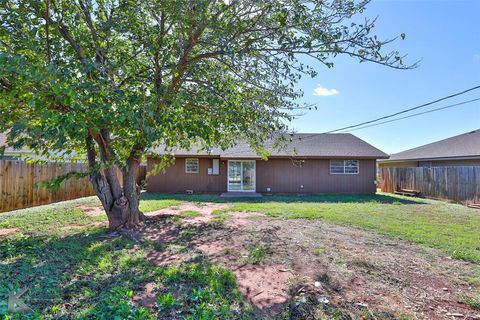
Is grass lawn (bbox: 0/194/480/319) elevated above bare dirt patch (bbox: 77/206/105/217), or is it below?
below

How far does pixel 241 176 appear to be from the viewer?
16078 mm

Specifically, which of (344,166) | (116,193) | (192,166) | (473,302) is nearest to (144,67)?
(116,193)

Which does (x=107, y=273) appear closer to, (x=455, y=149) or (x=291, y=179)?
(x=291, y=179)

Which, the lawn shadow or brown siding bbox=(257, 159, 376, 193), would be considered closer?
the lawn shadow

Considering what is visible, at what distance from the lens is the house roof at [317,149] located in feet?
49.8

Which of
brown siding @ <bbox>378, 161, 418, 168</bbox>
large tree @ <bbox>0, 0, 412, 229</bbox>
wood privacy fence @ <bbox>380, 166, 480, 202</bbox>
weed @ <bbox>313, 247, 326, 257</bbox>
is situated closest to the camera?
large tree @ <bbox>0, 0, 412, 229</bbox>

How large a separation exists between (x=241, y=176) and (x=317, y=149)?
476 centimetres

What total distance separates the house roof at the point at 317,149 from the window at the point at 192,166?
69cm

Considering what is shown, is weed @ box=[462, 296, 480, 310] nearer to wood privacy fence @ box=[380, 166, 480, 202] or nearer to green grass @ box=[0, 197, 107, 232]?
green grass @ box=[0, 197, 107, 232]

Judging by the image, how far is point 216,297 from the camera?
10.4 ft

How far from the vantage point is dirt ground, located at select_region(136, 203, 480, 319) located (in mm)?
3084

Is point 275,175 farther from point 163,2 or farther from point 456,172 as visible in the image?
point 163,2

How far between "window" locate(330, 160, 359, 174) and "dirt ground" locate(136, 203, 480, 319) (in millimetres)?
9679

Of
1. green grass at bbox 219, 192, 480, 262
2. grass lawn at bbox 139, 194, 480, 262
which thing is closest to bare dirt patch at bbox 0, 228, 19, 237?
grass lawn at bbox 139, 194, 480, 262
